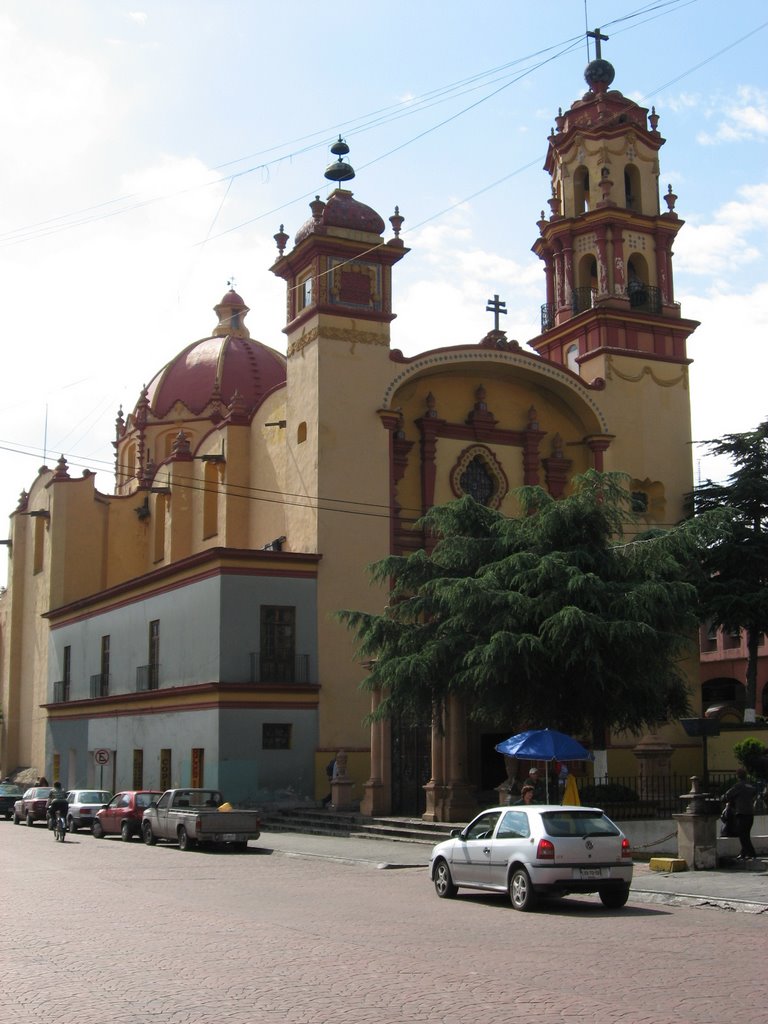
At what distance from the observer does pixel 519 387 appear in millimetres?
39688

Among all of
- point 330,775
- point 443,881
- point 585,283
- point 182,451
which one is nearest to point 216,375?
point 182,451

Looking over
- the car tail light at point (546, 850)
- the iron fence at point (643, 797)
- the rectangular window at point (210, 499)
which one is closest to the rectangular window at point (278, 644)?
the iron fence at point (643, 797)

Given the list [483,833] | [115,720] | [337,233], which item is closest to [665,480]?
[337,233]

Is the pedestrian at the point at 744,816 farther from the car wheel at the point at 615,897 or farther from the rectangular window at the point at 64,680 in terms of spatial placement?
the rectangular window at the point at 64,680

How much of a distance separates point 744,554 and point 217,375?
24.9 metres

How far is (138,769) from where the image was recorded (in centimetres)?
3809

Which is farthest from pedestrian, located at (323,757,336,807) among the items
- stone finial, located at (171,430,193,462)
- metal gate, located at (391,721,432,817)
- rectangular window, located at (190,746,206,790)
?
stone finial, located at (171,430,193,462)

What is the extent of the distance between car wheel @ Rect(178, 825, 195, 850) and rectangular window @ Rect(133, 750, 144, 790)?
12.7 metres

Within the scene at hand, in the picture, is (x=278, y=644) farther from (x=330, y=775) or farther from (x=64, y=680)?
(x=64, y=680)

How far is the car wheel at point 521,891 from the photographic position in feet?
47.9

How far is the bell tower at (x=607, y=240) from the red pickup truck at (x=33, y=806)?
2107cm

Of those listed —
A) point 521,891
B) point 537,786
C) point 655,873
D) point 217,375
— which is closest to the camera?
point 521,891

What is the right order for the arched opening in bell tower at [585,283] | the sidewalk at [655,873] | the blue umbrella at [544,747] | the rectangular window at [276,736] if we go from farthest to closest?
the arched opening in bell tower at [585,283], the rectangular window at [276,736], the blue umbrella at [544,747], the sidewalk at [655,873]

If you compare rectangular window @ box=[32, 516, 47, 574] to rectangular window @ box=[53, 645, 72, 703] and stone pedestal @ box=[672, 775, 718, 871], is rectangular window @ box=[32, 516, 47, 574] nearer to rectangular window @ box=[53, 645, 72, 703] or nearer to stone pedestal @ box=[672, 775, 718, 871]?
rectangular window @ box=[53, 645, 72, 703]
